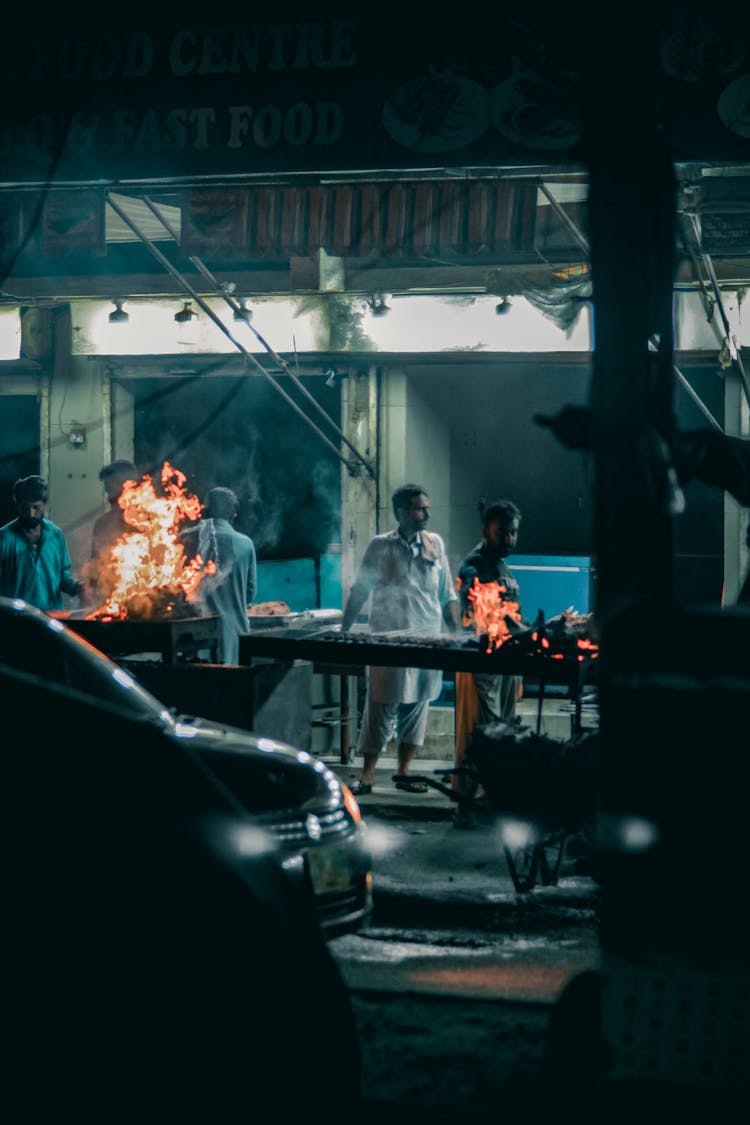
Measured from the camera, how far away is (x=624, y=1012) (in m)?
3.94

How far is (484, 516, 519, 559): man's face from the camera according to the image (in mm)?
9836

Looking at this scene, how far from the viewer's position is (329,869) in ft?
19.5

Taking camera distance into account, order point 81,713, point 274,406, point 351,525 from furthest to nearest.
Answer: point 274,406 → point 351,525 → point 81,713

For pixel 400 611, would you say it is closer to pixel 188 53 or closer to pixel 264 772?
pixel 264 772

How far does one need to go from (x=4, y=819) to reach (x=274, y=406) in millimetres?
11631

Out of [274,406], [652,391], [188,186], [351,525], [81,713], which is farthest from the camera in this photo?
[274,406]

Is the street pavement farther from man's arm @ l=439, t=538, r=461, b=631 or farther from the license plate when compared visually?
man's arm @ l=439, t=538, r=461, b=631

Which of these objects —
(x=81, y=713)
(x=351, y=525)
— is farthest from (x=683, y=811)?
(x=351, y=525)

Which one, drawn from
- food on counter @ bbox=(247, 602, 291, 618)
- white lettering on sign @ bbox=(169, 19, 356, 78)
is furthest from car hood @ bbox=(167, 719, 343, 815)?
food on counter @ bbox=(247, 602, 291, 618)

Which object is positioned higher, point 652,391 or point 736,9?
point 736,9

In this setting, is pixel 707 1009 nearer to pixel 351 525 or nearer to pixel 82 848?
pixel 82 848

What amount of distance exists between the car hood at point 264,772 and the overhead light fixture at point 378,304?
685 cm

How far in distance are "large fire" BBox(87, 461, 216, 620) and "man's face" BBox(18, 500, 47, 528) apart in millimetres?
712

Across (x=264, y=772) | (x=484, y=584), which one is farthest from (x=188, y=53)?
(x=484, y=584)
